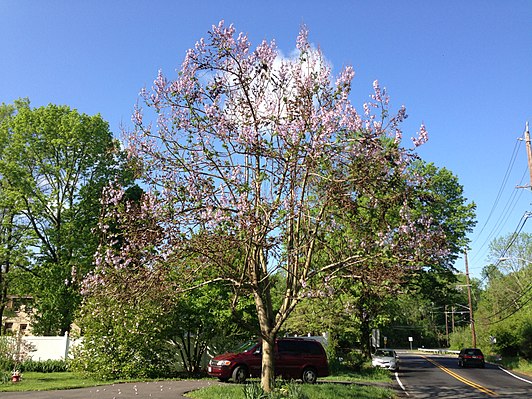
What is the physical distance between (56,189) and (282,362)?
18.5 metres

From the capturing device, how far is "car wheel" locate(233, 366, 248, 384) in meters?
18.0

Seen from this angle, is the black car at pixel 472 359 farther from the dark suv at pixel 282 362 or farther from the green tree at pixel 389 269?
the dark suv at pixel 282 362

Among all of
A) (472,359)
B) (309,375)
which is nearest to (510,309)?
(472,359)

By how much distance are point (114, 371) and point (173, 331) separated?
122 inches

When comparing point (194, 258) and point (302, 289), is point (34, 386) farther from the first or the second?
point (302, 289)

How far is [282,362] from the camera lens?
18.9 metres

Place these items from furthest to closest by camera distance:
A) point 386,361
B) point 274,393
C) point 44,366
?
1. point 386,361
2. point 44,366
3. point 274,393

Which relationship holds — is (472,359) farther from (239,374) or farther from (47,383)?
(47,383)

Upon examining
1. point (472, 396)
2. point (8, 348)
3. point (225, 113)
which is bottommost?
point (472, 396)

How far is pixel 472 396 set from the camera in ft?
55.7

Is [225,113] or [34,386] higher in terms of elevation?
[225,113]

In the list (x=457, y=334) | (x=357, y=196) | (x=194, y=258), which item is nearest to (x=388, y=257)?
(x=357, y=196)

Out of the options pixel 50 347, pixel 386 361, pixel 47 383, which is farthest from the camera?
pixel 386 361

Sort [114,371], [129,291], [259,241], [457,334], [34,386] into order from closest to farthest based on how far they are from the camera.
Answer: [259,241]
[129,291]
[34,386]
[114,371]
[457,334]
